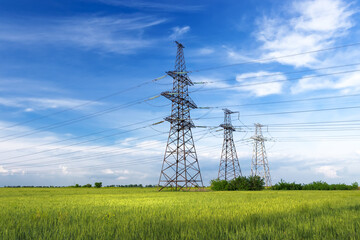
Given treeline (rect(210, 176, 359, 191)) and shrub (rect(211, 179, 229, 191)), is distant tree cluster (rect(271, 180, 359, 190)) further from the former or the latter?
shrub (rect(211, 179, 229, 191))

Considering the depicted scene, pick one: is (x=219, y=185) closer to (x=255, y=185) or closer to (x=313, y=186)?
(x=255, y=185)

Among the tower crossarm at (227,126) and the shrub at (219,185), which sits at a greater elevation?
the tower crossarm at (227,126)

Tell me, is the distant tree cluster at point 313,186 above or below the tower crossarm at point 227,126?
below

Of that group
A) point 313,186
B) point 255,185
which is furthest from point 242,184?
point 313,186

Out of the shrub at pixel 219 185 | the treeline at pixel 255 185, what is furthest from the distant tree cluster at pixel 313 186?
the shrub at pixel 219 185

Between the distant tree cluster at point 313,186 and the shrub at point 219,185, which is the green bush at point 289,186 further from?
the shrub at point 219,185

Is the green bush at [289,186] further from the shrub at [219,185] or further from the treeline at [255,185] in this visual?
the shrub at [219,185]

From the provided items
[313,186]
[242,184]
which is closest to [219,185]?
[242,184]

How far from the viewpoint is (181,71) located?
38938 millimetres

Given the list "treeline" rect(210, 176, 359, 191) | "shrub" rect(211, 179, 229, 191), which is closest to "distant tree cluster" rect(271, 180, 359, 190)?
"treeline" rect(210, 176, 359, 191)

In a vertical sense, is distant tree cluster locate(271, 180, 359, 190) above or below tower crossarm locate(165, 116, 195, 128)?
below

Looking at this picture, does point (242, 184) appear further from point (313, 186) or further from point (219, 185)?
point (313, 186)

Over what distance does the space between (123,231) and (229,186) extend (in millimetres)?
36023

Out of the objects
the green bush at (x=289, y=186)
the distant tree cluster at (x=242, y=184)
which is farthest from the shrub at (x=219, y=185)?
the green bush at (x=289, y=186)
